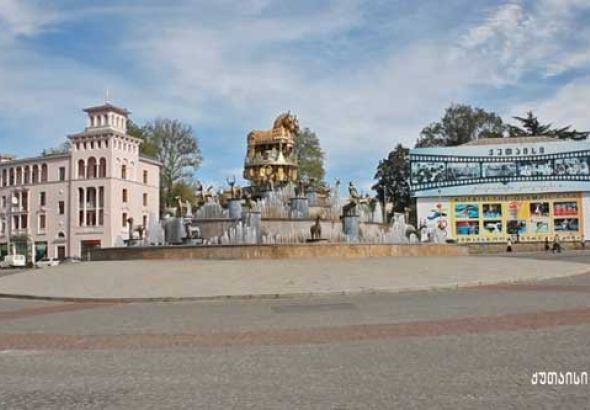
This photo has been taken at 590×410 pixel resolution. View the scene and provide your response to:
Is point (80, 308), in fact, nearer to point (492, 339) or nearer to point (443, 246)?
point (492, 339)

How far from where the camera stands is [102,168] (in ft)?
234

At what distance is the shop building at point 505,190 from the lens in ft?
209

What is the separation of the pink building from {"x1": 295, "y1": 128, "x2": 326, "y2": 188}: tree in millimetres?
17563

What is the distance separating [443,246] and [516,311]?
59.0 ft

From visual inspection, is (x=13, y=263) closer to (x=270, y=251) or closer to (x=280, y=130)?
(x=280, y=130)

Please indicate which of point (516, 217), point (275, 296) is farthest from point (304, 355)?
point (516, 217)

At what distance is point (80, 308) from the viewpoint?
1457 cm

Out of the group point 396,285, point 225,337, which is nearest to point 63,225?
point 396,285

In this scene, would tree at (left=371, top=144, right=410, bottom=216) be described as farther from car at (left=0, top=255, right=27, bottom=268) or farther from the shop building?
car at (left=0, top=255, right=27, bottom=268)

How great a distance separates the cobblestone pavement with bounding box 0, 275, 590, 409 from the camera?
550cm

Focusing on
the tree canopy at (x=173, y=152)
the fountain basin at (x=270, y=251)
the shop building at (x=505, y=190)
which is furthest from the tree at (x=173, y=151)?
the fountain basin at (x=270, y=251)

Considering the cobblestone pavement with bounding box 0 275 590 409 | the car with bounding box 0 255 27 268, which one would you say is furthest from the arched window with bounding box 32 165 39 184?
the cobblestone pavement with bounding box 0 275 590 409

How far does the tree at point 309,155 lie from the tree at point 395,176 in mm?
21058

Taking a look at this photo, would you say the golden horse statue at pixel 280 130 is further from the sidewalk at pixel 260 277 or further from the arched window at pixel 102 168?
the arched window at pixel 102 168
